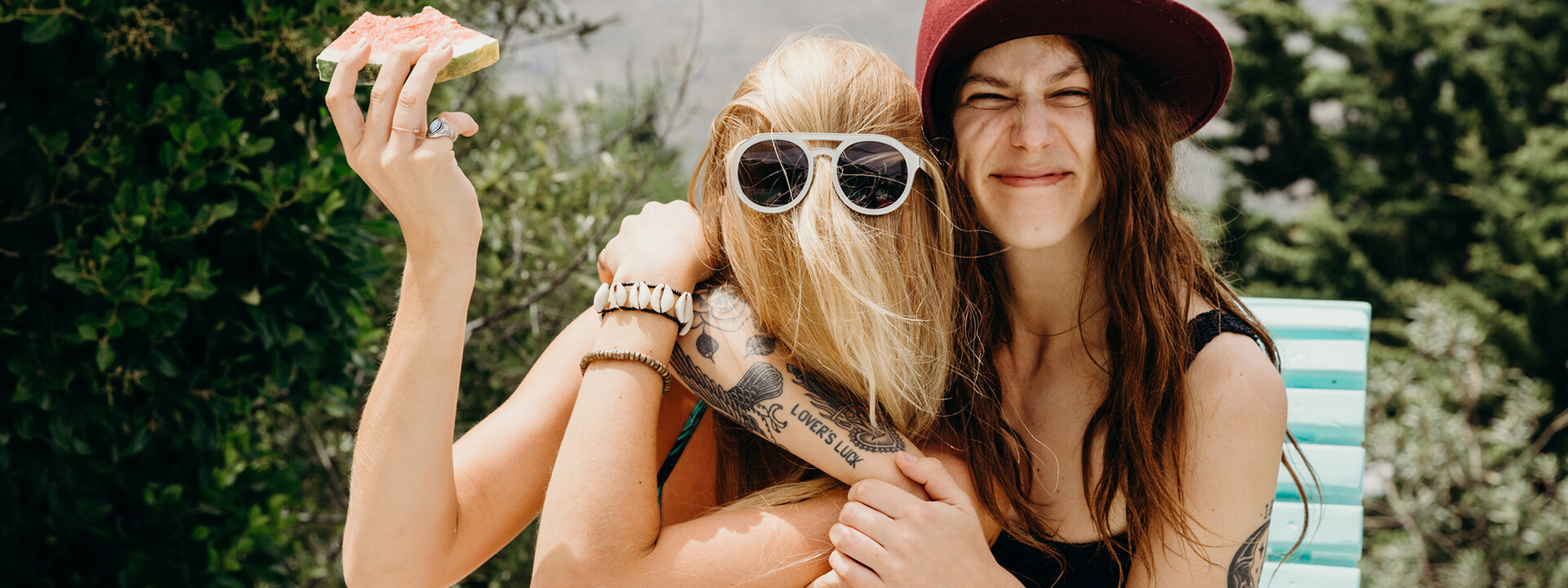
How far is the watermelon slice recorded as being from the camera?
73.9 inches

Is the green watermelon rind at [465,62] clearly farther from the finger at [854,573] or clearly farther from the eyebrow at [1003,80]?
the finger at [854,573]

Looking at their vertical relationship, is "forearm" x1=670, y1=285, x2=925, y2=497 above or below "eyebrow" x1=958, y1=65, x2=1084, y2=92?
below

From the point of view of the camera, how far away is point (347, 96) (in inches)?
64.0

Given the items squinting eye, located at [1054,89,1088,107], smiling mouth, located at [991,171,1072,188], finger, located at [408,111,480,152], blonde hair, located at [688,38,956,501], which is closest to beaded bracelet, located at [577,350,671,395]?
blonde hair, located at [688,38,956,501]

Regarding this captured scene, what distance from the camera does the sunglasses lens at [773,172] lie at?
6.73ft

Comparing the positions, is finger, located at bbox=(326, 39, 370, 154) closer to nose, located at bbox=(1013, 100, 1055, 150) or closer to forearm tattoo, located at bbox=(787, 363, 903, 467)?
forearm tattoo, located at bbox=(787, 363, 903, 467)

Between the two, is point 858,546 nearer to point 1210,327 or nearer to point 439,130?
point 1210,327

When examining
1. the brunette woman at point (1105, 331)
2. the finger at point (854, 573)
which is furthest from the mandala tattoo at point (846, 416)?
the finger at point (854, 573)

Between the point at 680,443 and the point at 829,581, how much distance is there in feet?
1.62

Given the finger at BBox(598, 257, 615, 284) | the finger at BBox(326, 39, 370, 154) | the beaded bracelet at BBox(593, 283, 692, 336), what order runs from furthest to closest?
the finger at BBox(598, 257, 615, 284) < the beaded bracelet at BBox(593, 283, 692, 336) < the finger at BBox(326, 39, 370, 154)

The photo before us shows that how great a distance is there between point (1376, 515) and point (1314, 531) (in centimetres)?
567

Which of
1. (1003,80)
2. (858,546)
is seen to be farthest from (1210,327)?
(858,546)

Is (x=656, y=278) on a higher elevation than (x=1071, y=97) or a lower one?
lower

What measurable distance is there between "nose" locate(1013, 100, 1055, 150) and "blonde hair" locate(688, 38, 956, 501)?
0.61ft
